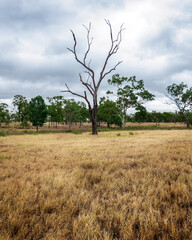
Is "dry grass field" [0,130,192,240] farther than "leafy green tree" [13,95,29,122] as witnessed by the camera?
No

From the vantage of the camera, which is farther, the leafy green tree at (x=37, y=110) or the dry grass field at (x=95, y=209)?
the leafy green tree at (x=37, y=110)

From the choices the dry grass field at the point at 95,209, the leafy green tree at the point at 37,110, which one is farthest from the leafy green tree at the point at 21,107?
the dry grass field at the point at 95,209

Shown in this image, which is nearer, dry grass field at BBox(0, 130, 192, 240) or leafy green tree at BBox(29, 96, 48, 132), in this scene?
dry grass field at BBox(0, 130, 192, 240)

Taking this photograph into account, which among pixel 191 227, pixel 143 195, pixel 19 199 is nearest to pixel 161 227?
pixel 191 227

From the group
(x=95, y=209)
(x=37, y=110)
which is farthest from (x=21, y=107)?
(x=95, y=209)

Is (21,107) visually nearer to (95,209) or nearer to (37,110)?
(37,110)

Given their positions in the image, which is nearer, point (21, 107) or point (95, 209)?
point (95, 209)

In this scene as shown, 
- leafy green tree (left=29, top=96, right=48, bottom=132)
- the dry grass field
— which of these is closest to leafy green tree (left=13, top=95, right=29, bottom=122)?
leafy green tree (left=29, top=96, right=48, bottom=132)

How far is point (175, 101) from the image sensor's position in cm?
4422

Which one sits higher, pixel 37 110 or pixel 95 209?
pixel 37 110

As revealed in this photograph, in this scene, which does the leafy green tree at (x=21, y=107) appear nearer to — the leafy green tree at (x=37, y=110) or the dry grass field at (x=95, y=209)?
the leafy green tree at (x=37, y=110)

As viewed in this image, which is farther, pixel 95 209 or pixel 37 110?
pixel 37 110

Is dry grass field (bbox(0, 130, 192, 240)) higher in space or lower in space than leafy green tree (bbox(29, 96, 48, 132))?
lower

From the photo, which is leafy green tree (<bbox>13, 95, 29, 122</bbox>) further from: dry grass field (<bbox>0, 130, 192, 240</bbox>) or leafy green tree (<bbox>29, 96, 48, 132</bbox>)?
dry grass field (<bbox>0, 130, 192, 240</bbox>)
